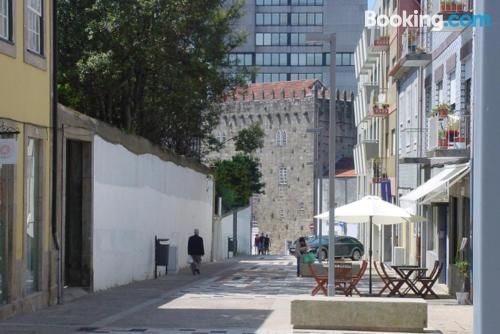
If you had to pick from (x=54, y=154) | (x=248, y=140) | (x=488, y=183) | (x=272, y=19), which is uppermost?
(x=272, y=19)

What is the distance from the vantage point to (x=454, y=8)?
21.8m

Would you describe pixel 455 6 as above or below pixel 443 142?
above

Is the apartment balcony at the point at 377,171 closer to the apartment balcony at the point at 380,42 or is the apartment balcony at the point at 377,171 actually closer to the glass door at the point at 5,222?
the apartment balcony at the point at 380,42

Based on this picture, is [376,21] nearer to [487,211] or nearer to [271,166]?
[487,211]

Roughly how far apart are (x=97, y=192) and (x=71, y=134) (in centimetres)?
260

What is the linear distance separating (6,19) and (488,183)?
12576 millimetres

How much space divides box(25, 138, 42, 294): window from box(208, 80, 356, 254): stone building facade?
70.1 m

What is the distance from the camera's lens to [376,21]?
44281 millimetres

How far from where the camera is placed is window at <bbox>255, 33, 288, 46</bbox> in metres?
111

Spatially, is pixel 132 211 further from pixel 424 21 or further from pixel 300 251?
pixel 424 21

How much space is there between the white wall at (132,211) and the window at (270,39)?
75441 mm

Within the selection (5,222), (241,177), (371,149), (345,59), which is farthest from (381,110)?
(345,59)

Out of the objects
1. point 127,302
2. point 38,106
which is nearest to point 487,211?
point 38,106

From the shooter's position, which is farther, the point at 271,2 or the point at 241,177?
the point at 271,2
